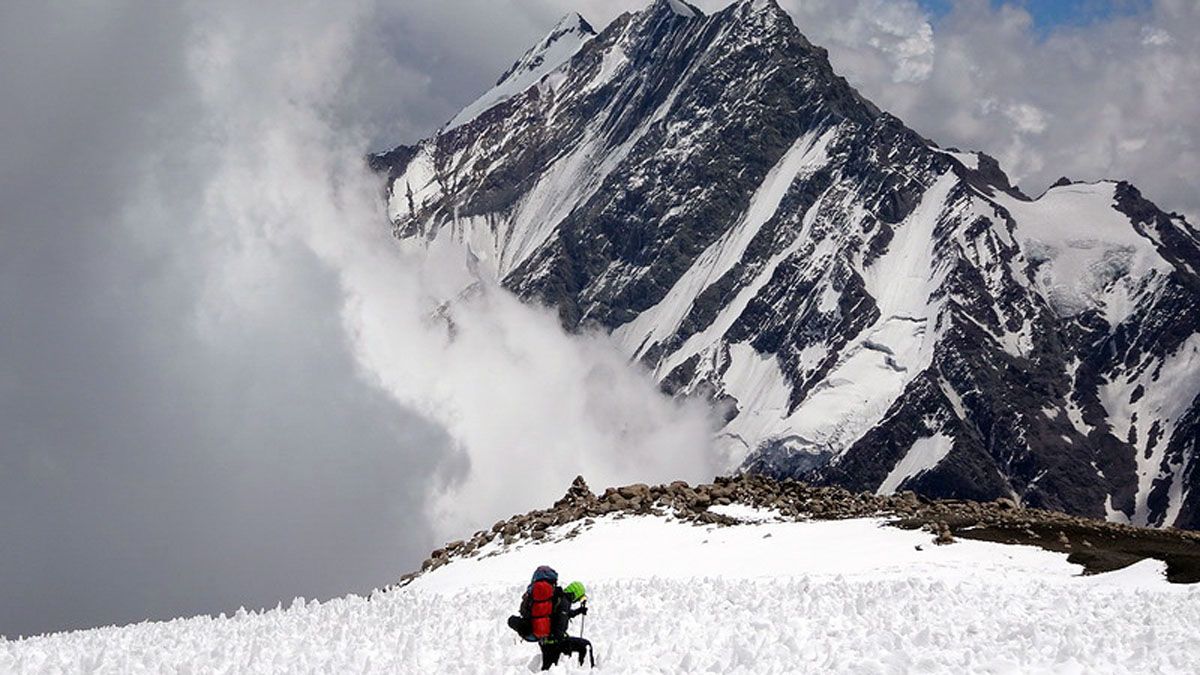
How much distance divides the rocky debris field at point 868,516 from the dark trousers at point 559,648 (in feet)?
59.8

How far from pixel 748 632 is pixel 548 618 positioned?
408 centimetres

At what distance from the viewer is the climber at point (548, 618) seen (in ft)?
64.4

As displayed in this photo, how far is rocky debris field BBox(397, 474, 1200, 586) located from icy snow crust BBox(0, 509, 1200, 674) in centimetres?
326

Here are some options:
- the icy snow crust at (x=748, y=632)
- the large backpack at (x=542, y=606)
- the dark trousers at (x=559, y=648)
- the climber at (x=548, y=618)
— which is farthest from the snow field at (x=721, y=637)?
the large backpack at (x=542, y=606)

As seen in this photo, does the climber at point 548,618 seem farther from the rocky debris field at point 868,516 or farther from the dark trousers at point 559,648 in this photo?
the rocky debris field at point 868,516

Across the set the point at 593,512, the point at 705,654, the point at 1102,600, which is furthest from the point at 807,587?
the point at 593,512

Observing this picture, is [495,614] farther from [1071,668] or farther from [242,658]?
[1071,668]

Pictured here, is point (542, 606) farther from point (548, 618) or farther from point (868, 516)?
point (868, 516)

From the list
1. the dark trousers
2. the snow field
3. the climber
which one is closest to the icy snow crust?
the snow field

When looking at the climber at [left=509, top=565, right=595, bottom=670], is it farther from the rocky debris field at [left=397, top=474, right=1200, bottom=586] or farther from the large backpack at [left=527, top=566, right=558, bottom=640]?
the rocky debris field at [left=397, top=474, right=1200, bottom=586]

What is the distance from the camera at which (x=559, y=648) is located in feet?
65.0

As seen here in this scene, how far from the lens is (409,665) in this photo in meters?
20.3

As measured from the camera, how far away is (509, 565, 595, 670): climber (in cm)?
1964

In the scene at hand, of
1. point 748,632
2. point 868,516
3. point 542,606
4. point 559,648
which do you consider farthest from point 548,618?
point 868,516
